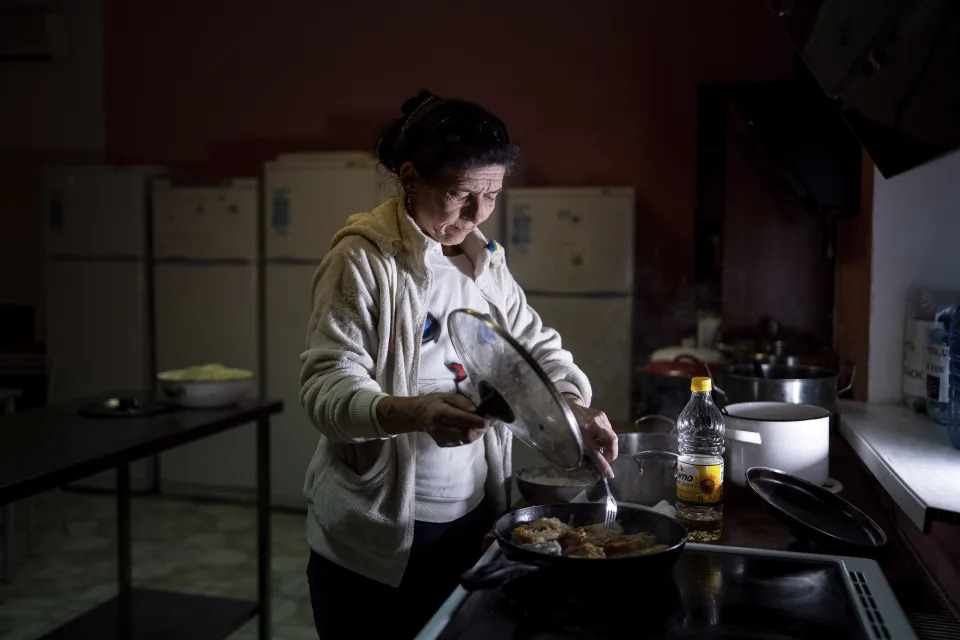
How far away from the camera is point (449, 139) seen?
145cm

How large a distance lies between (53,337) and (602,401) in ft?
9.72

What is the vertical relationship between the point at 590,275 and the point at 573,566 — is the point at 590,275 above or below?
above

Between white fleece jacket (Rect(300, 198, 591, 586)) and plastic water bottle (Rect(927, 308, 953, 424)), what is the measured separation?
3.78ft

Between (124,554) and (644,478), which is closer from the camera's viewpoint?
(644,478)

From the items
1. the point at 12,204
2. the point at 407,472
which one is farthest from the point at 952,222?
the point at 12,204

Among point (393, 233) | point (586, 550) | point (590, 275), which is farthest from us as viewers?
point (590, 275)

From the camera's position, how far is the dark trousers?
5.07 ft

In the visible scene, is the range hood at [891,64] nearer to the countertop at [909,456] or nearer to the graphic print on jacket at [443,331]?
the countertop at [909,456]

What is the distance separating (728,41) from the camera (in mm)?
4230

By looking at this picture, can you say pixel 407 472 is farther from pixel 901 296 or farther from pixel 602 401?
pixel 602 401

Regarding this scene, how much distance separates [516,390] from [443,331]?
447 mm

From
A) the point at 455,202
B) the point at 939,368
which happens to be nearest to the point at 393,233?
the point at 455,202

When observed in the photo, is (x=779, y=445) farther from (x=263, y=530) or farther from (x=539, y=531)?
(x=263, y=530)

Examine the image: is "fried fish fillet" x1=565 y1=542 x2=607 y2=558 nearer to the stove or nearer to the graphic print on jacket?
the stove
